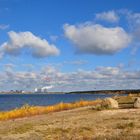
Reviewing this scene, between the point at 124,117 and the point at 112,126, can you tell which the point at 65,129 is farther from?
the point at 124,117

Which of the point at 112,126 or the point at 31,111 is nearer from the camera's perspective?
the point at 112,126

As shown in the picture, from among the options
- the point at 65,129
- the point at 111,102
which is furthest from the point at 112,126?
the point at 111,102

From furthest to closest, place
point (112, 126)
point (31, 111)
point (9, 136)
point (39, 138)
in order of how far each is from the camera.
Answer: point (31, 111) < point (112, 126) < point (9, 136) < point (39, 138)

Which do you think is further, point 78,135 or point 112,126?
point 112,126

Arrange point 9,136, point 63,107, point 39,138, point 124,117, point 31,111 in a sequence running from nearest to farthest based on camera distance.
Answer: point 39,138
point 9,136
point 124,117
point 31,111
point 63,107

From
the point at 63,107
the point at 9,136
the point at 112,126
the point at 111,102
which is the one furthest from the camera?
the point at 63,107

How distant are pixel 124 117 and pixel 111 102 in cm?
976

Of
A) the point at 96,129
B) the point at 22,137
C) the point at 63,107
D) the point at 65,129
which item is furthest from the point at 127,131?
the point at 63,107

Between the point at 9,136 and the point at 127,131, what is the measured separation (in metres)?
6.77

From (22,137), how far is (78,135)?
3144 mm

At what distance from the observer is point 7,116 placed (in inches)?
1558

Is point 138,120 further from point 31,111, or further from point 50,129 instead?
point 31,111

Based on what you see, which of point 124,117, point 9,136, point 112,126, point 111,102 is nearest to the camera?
point 9,136

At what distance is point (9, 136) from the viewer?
22.9 metres
